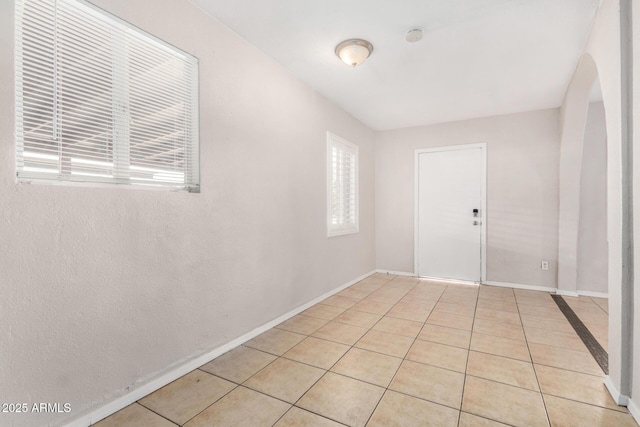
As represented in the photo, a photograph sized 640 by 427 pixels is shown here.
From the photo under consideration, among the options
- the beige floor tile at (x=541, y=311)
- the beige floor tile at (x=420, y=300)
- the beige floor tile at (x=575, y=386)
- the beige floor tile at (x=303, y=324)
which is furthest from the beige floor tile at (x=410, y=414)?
the beige floor tile at (x=541, y=311)

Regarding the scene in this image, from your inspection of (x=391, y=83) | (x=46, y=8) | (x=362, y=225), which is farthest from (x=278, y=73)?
(x=362, y=225)

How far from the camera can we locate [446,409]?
1647 mm

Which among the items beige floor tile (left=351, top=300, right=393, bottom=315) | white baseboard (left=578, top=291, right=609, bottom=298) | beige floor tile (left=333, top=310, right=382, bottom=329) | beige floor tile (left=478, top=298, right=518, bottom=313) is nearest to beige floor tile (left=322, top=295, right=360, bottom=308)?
beige floor tile (left=351, top=300, right=393, bottom=315)

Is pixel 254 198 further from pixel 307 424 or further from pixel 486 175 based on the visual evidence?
pixel 486 175

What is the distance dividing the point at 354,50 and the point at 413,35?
0.47m

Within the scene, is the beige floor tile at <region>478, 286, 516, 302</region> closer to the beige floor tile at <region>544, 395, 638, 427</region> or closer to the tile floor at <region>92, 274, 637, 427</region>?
the tile floor at <region>92, 274, 637, 427</region>

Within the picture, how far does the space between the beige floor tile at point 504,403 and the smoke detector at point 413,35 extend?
251 cm

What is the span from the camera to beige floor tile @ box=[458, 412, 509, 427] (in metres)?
1.53

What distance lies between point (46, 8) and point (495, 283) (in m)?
5.25

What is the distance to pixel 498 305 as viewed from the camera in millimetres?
3420

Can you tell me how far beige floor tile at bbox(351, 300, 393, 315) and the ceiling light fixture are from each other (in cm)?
249

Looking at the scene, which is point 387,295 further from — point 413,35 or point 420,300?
point 413,35

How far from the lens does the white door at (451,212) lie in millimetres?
4410

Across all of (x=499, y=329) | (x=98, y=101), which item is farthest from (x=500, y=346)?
(x=98, y=101)
